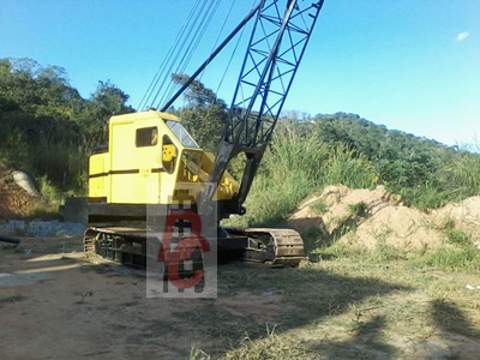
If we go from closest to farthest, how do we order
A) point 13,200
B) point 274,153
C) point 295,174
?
1. point 295,174
2. point 274,153
3. point 13,200

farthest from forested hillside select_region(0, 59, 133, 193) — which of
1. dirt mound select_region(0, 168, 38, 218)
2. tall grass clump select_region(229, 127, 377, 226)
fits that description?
tall grass clump select_region(229, 127, 377, 226)

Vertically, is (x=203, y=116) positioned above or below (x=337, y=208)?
above

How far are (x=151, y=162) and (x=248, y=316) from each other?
159 inches

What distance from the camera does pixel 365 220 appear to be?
42.5 feet

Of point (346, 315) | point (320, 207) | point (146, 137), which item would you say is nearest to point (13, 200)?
point (320, 207)

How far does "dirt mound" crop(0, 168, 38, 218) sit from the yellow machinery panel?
1240cm

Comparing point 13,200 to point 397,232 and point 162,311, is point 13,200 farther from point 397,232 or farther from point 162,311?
point 162,311

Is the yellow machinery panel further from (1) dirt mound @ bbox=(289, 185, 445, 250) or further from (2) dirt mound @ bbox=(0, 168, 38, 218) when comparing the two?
(2) dirt mound @ bbox=(0, 168, 38, 218)

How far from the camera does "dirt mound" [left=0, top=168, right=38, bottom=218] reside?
21109 millimetres

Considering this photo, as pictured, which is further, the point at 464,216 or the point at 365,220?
the point at 365,220

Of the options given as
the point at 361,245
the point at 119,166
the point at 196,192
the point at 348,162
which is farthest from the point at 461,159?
the point at 119,166

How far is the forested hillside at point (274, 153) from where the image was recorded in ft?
48.3

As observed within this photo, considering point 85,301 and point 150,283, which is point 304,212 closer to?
point 150,283

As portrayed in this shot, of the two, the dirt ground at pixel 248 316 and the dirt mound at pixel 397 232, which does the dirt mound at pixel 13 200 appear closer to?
the dirt ground at pixel 248 316
